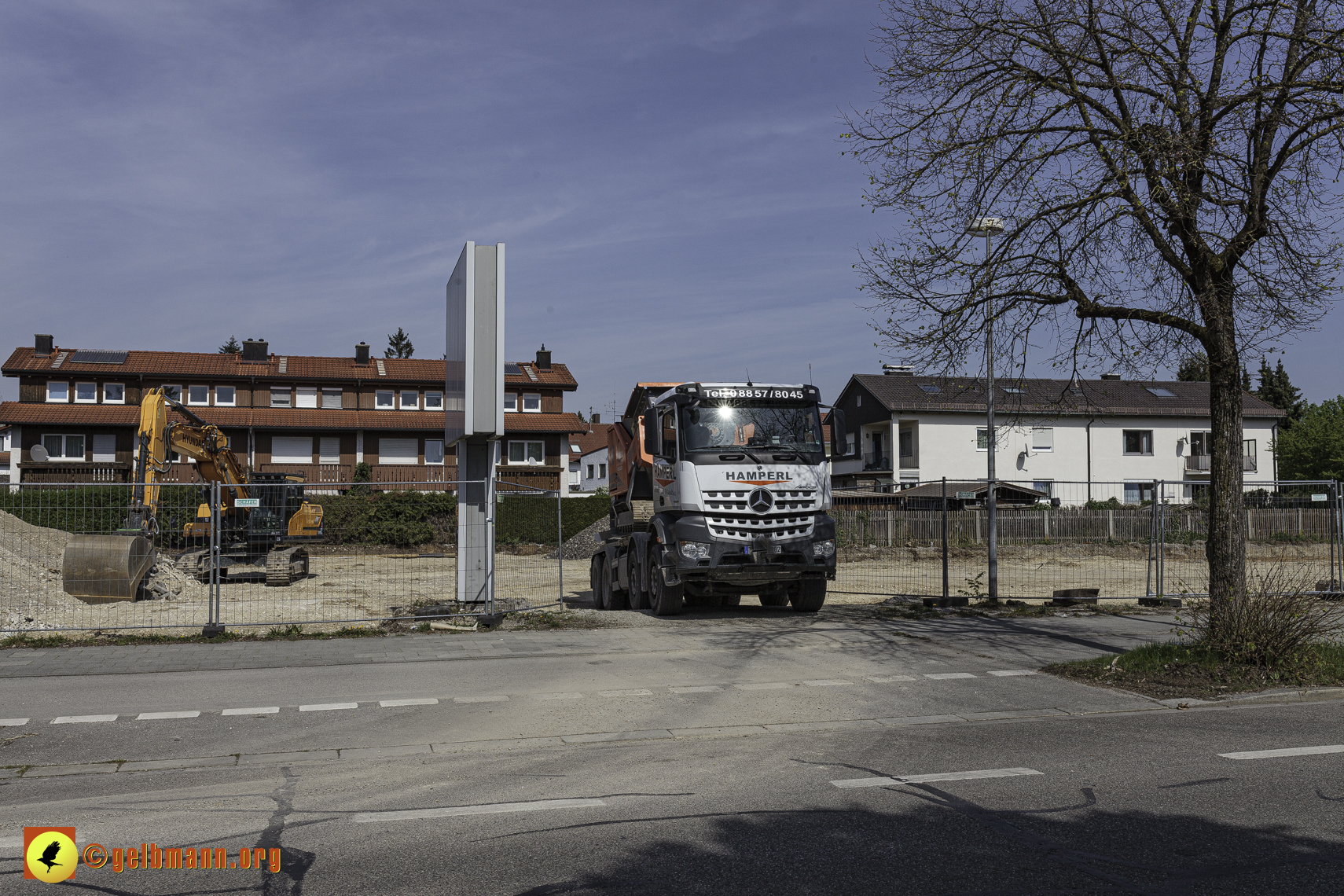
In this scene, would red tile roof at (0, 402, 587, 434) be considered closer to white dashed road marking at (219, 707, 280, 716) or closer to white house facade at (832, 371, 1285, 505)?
white house facade at (832, 371, 1285, 505)

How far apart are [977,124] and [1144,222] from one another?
210 centimetres

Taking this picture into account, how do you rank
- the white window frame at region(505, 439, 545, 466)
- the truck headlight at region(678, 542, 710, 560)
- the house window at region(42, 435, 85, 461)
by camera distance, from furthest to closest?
the white window frame at region(505, 439, 545, 466)
the house window at region(42, 435, 85, 461)
the truck headlight at region(678, 542, 710, 560)

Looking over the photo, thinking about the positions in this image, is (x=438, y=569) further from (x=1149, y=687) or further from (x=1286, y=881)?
(x=1286, y=881)

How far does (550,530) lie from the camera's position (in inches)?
1673

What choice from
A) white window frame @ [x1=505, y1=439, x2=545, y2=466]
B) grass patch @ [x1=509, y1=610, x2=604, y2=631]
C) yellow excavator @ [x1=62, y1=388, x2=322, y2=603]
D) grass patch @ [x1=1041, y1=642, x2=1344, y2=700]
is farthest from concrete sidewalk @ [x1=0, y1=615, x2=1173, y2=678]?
white window frame @ [x1=505, y1=439, x2=545, y2=466]

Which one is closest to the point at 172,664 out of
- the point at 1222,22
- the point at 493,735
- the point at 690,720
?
the point at 493,735

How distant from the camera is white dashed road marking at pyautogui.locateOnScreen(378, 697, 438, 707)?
28.7 feet

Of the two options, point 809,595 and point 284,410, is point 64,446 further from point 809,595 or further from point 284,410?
point 809,595

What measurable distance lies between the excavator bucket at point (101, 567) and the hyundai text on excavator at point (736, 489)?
8.33 m

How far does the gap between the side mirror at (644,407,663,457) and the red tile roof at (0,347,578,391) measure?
41529 millimetres

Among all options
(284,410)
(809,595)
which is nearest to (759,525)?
(809,595)

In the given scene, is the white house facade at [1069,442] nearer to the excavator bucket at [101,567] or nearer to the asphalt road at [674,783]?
the excavator bucket at [101,567]

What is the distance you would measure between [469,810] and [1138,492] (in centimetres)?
1652

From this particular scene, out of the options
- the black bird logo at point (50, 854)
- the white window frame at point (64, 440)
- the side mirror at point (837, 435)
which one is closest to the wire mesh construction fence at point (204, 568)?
the side mirror at point (837, 435)
